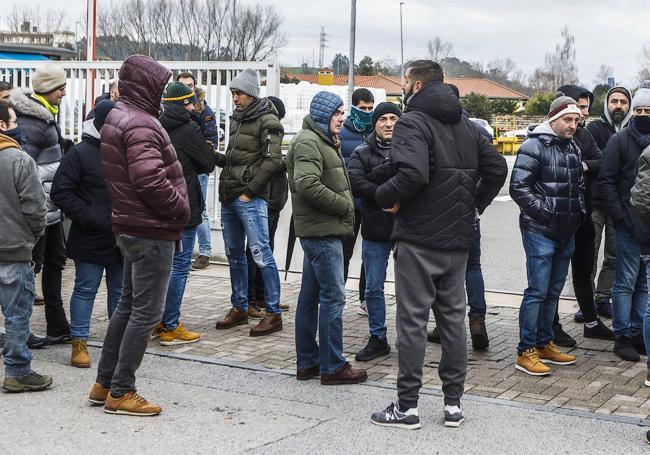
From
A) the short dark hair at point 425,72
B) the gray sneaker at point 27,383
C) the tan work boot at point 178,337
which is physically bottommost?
the tan work boot at point 178,337

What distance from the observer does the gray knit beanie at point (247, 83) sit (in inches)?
313

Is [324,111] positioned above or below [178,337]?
above

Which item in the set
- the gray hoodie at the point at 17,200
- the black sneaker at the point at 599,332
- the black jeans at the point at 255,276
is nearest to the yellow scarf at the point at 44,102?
the gray hoodie at the point at 17,200

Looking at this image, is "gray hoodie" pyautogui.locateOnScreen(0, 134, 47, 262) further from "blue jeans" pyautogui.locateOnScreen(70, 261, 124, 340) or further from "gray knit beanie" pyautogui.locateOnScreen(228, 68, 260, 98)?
"gray knit beanie" pyautogui.locateOnScreen(228, 68, 260, 98)

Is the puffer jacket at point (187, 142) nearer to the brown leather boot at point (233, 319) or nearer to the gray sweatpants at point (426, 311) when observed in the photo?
the brown leather boot at point (233, 319)

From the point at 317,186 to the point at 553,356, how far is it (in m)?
2.19

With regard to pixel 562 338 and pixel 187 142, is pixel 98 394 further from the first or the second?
pixel 562 338

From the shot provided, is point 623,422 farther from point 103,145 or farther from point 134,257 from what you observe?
point 103,145

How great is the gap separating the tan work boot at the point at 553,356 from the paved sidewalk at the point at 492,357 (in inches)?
2.4

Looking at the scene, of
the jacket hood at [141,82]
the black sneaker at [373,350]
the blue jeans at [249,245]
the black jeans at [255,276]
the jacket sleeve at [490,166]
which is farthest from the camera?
the black jeans at [255,276]

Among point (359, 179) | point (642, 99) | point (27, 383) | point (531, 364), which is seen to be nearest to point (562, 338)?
point (531, 364)

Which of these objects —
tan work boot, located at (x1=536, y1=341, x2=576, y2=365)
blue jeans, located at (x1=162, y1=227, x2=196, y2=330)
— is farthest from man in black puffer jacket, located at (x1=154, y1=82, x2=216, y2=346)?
tan work boot, located at (x1=536, y1=341, x2=576, y2=365)

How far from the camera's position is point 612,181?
729cm

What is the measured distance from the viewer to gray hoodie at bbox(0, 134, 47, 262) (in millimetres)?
6113
